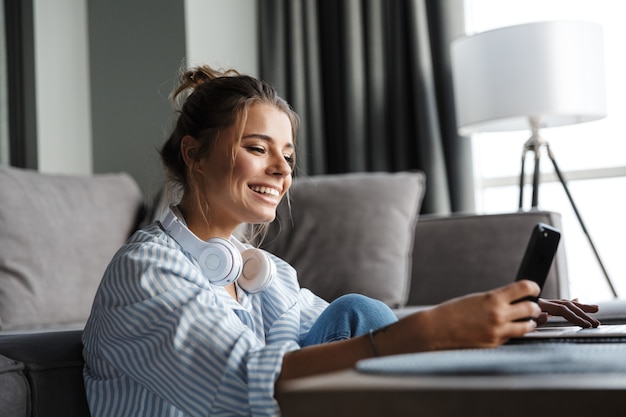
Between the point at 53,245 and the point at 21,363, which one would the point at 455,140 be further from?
the point at 21,363

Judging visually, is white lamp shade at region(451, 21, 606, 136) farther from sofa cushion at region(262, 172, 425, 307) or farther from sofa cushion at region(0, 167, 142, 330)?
sofa cushion at region(0, 167, 142, 330)

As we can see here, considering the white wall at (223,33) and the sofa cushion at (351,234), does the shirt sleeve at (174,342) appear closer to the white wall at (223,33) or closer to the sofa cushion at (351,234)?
the sofa cushion at (351,234)

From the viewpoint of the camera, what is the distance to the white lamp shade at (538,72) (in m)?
2.76

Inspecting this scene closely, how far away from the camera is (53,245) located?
2.42 metres

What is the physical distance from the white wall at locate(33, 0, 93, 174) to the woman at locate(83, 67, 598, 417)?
1758mm

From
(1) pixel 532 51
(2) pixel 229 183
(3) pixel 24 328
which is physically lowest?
(3) pixel 24 328

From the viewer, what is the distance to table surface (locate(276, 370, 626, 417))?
55 cm

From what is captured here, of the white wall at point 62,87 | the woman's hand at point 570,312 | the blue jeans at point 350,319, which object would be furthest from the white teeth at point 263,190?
the white wall at point 62,87

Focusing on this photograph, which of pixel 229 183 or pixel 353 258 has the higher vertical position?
pixel 229 183

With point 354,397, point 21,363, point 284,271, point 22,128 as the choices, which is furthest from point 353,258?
point 354,397

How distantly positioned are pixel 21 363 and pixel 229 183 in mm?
450

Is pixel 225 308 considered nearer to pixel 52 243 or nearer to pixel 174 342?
pixel 174 342

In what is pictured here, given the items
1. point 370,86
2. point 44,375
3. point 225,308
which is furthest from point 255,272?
point 370,86

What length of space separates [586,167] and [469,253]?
3.85 ft
